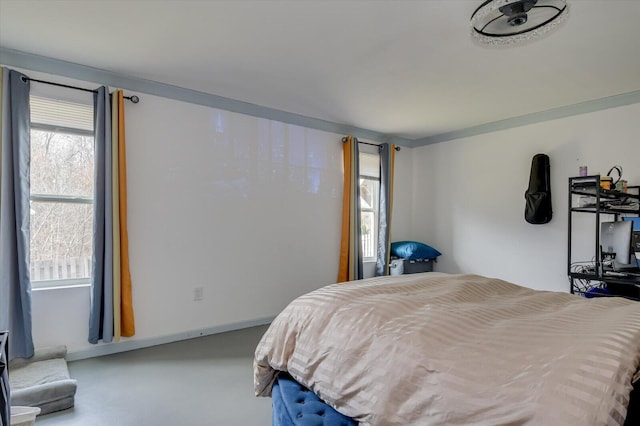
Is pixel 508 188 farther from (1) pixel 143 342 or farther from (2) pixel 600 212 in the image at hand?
(1) pixel 143 342

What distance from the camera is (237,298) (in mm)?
3764

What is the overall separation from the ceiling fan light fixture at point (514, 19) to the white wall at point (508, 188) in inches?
85.1

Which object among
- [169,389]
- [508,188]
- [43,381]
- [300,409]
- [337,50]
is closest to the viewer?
[300,409]

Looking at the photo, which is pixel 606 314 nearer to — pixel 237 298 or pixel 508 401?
pixel 508 401

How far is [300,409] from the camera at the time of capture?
1418 mm

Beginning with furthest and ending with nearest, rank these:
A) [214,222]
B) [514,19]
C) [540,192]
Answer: [540,192] < [214,222] < [514,19]

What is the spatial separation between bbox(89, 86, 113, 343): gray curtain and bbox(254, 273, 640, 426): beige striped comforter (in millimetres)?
1845

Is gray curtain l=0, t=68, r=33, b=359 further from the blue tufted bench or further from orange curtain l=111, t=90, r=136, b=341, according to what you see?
the blue tufted bench

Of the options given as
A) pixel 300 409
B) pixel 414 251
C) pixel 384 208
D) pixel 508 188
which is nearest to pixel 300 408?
pixel 300 409

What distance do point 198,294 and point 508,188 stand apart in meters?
3.87

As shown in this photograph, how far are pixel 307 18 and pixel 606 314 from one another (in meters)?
2.23

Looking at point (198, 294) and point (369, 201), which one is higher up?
point (369, 201)

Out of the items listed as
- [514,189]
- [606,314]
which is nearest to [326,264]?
[514,189]

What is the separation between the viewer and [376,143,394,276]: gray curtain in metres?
4.91
